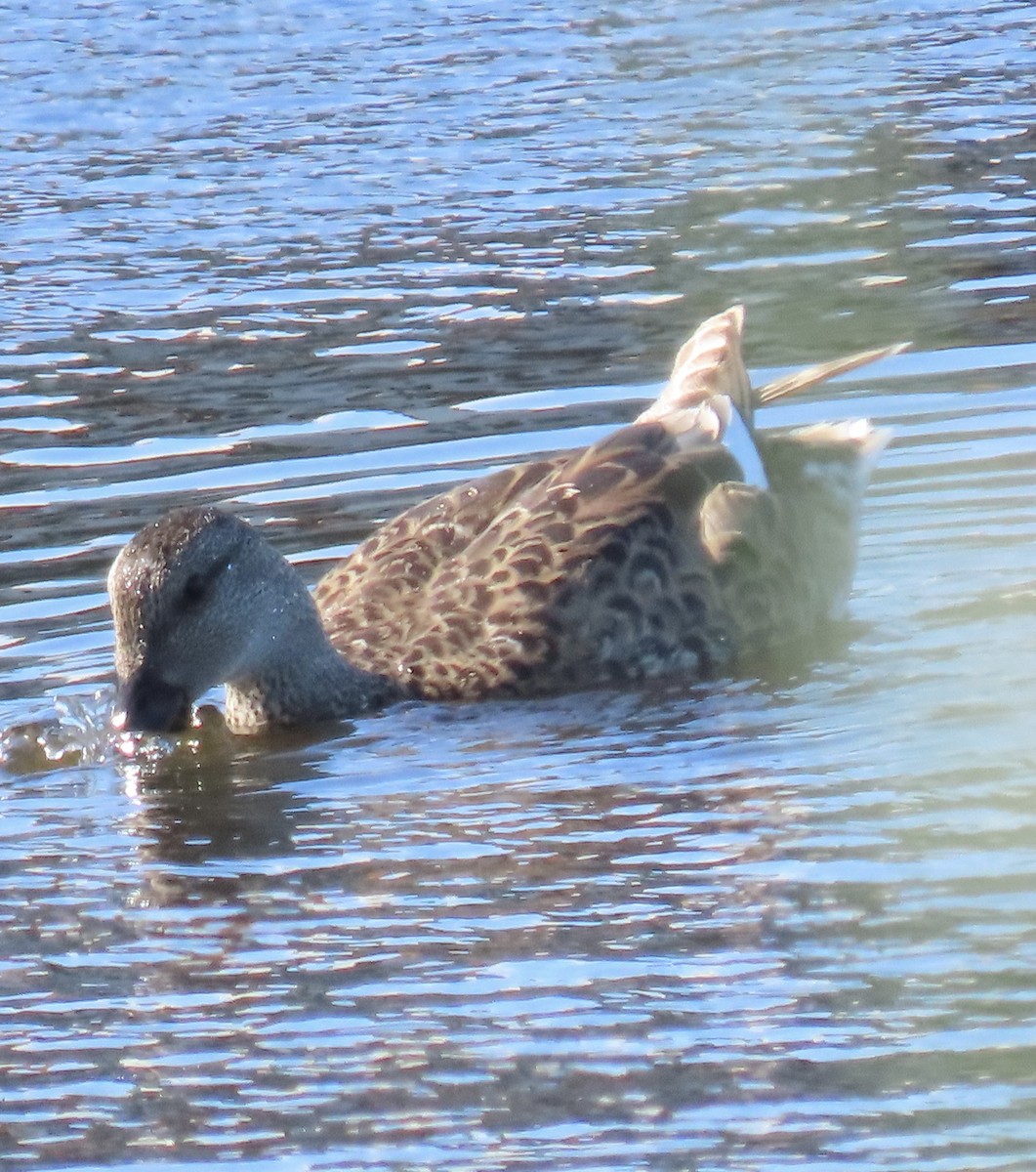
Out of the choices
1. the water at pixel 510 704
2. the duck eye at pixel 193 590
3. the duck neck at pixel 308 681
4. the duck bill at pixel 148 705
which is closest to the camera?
the water at pixel 510 704

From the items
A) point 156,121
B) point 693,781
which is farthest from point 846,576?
point 156,121

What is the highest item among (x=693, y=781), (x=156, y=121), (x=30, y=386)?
(x=156, y=121)

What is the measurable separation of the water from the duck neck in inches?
5.3

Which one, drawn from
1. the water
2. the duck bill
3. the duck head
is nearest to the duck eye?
the duck head

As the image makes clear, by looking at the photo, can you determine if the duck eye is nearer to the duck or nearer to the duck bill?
the duck

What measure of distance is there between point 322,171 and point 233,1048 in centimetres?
807

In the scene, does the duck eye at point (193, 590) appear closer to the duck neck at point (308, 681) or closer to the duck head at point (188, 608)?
the duck head at point (188, 608)

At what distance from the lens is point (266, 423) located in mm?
10328

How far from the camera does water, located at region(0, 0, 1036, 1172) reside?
208 inches

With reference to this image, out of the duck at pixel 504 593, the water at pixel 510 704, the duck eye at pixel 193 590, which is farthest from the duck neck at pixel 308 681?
the duck eye at pixel 193 590

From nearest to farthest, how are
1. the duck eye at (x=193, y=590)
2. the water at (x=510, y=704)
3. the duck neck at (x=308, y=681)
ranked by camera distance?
the water at (x=510, y=704) → the duck eye at (x=193, y=590) → the duck neck at (x=308, y=681)

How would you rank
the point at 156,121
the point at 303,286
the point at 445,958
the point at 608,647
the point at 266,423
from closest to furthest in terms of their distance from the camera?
1. the point at 445,958
2. the point at 608,647
3. the point at 266,423
4. the point at 303,286
5. the point at 156,121

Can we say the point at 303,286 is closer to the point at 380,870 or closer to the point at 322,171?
the point at 322,171

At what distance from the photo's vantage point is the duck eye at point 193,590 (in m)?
8.13
